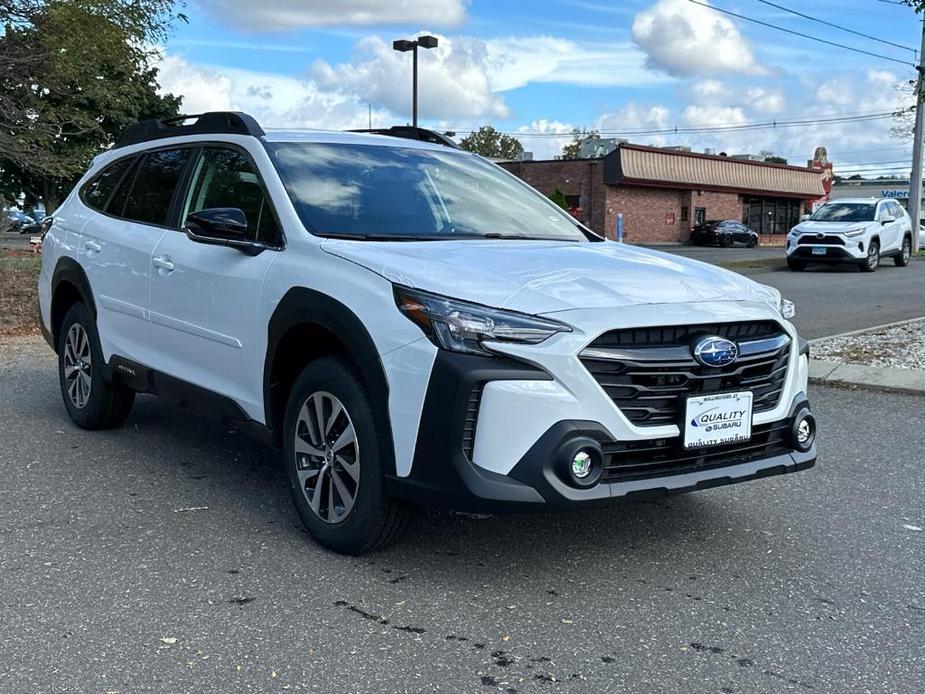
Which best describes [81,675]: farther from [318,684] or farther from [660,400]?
[660,400]

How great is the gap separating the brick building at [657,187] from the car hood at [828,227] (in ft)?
86.5

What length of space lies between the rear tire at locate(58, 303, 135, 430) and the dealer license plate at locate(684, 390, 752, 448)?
3663mm

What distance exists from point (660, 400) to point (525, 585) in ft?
2.92

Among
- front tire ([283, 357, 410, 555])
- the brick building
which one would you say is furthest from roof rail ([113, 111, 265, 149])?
the brick building

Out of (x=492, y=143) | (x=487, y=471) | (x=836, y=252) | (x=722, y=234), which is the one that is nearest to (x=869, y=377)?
(x=487, y=471)

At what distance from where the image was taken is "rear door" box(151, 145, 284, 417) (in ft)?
14.3

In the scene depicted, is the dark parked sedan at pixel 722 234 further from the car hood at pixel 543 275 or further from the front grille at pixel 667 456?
the front grille at pixel 667 456

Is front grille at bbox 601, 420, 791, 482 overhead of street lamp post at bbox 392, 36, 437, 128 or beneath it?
beneath

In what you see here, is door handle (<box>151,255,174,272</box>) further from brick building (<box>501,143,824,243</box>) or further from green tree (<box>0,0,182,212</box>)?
brick building (<box>501,143,824,243</box>)

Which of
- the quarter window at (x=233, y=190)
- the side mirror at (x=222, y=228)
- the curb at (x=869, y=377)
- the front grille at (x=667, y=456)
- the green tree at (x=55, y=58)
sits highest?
the green tree at (x=55, y=58)

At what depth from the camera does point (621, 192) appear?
5000 centimetres

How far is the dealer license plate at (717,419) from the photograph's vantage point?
141 inches

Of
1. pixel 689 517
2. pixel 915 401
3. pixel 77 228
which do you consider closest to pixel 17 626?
pixel 689 517

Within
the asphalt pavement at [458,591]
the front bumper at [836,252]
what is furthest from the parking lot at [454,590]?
the front bumper at [836,252]
